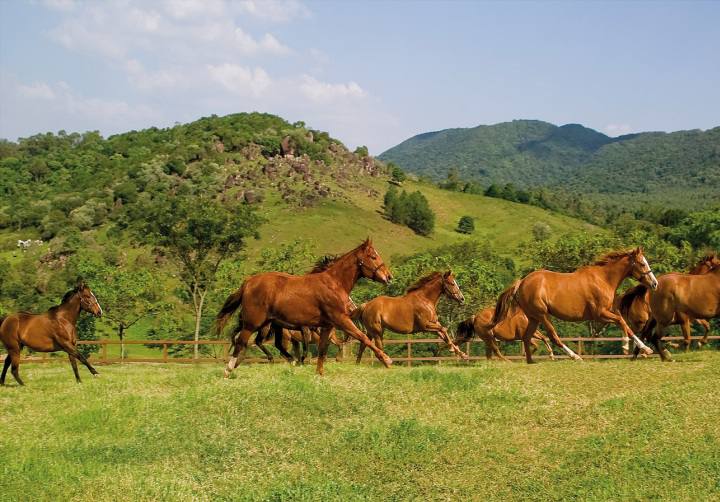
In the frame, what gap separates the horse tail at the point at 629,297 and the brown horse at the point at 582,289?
2.78m

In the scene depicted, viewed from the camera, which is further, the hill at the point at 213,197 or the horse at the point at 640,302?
the hill at the point at 213,197

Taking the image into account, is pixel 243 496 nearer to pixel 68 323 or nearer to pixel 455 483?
pixel 455 483

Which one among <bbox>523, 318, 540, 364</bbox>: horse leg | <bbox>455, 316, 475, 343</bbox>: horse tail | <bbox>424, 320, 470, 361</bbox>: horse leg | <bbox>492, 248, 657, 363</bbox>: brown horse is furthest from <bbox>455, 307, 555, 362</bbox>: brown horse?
<bbox>492, 248, 657, 363</bbox>: brown horse

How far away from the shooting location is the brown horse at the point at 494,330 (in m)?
25.0

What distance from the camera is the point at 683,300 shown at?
731 inches

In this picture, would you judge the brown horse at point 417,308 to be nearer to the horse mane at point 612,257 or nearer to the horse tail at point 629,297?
the horse tail at point 629,297

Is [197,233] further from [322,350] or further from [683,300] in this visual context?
[683,300]

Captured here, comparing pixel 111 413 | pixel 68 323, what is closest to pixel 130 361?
pixel 68 323

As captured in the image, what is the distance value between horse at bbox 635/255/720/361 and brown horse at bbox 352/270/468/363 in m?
6.60

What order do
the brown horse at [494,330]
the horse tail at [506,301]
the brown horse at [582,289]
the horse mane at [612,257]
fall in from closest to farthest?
the brown horse at [582,289] < the horse mane at [612,257] < the horse tail at [506,301] < the brown horse at [494,330]

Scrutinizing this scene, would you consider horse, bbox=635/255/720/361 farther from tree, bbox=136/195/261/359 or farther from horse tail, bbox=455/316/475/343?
tree, bbox=136/195/261/359

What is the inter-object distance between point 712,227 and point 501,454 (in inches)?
3516

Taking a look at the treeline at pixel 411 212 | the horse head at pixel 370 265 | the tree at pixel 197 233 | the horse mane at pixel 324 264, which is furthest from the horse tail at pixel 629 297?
the treeline at pixel 411 212

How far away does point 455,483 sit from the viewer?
37.8 ft
